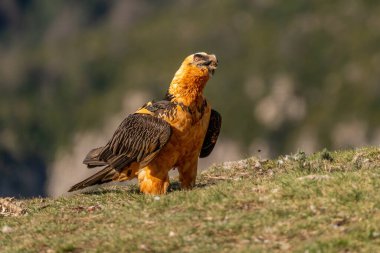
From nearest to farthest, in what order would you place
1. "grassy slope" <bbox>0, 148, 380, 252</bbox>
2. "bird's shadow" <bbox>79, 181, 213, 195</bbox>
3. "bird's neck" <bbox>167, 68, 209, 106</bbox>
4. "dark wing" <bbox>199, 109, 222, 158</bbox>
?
"grassy slope" <bbox>0, 148, 380, 252</bbox>, "bird's neck" <bbox>167, 68, 209, 106</bbox>, "dark wing" <bbox>199, 109, 222, 158</bbox>, "bird's shadow" <bbox>79, 181, 213, 195</bbox>

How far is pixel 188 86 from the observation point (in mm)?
18078

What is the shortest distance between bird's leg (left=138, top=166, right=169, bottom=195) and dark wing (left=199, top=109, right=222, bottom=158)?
77.4 inches

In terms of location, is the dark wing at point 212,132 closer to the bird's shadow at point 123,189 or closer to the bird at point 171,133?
the bird at point 171,133

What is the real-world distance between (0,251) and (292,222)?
4.97 meters

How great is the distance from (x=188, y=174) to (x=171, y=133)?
1445 mm

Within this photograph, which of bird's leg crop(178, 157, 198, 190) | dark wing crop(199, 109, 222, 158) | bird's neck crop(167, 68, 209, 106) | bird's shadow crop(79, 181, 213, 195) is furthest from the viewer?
bird's shadow crop(79, 181, 213, 195)

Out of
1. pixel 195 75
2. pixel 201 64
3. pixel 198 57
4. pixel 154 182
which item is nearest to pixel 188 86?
pixel 195 75

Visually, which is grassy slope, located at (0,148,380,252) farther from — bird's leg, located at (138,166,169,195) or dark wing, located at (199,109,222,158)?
dark wing, located at (199,109,222,158)

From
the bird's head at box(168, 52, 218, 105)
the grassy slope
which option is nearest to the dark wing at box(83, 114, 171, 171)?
the bird's head at box(168, 52, 218, 105)

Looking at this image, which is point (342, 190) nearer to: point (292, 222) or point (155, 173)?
point (292, 222)

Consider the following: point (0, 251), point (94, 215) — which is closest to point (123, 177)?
point (94, 215)

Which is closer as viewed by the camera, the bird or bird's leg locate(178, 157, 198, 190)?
the bird

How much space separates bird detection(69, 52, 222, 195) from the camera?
17719mm

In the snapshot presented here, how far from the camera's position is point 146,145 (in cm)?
1784
